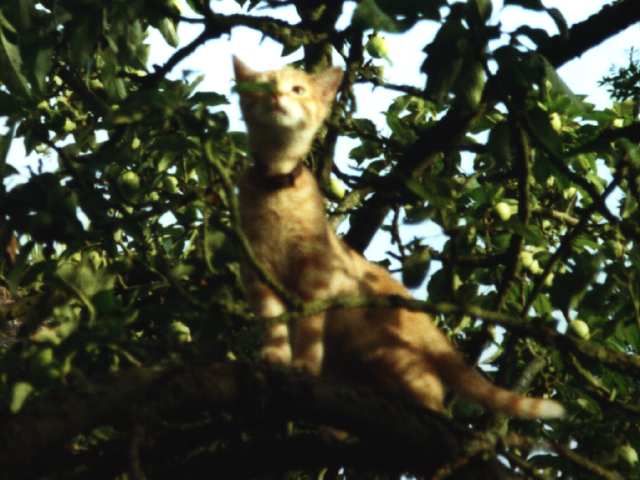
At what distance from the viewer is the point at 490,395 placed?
15.7ft

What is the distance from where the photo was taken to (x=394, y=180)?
449cm

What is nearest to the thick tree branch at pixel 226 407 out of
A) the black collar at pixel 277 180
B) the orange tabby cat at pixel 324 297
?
the orange tabby cat at pixel 324 297

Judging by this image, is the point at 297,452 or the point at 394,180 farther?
the point at 394,180

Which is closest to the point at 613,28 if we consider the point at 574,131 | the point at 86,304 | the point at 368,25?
the point at 574,131

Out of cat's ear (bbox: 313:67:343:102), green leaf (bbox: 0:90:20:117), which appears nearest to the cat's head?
cat's ear (bbox: 313:67:343:102)

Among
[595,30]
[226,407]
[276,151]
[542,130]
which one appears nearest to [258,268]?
[226,407]

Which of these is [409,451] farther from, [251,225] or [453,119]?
[453,119]

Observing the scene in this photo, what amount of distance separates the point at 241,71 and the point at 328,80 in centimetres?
46

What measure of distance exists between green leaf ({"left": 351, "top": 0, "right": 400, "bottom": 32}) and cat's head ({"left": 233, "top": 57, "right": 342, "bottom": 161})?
1559 millimetres

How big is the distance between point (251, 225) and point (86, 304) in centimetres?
161

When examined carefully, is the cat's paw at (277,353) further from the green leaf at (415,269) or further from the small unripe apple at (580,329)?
the small unripe apple at (580,329)

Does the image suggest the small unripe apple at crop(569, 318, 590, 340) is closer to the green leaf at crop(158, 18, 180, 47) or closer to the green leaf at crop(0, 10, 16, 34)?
the green leaf at crop(158, 18, 180, 47)

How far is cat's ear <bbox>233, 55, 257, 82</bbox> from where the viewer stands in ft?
18.4

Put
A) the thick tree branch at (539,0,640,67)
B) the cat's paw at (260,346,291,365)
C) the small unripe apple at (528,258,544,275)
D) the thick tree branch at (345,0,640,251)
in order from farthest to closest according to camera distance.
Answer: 1. the small unripe apple at (528,258,544,275)
2. the thick tree branch at (539,0,640,67)
3. the thick tree branch at (345,0,640,251)
4. the cat's paw at (260,346,291,365)
